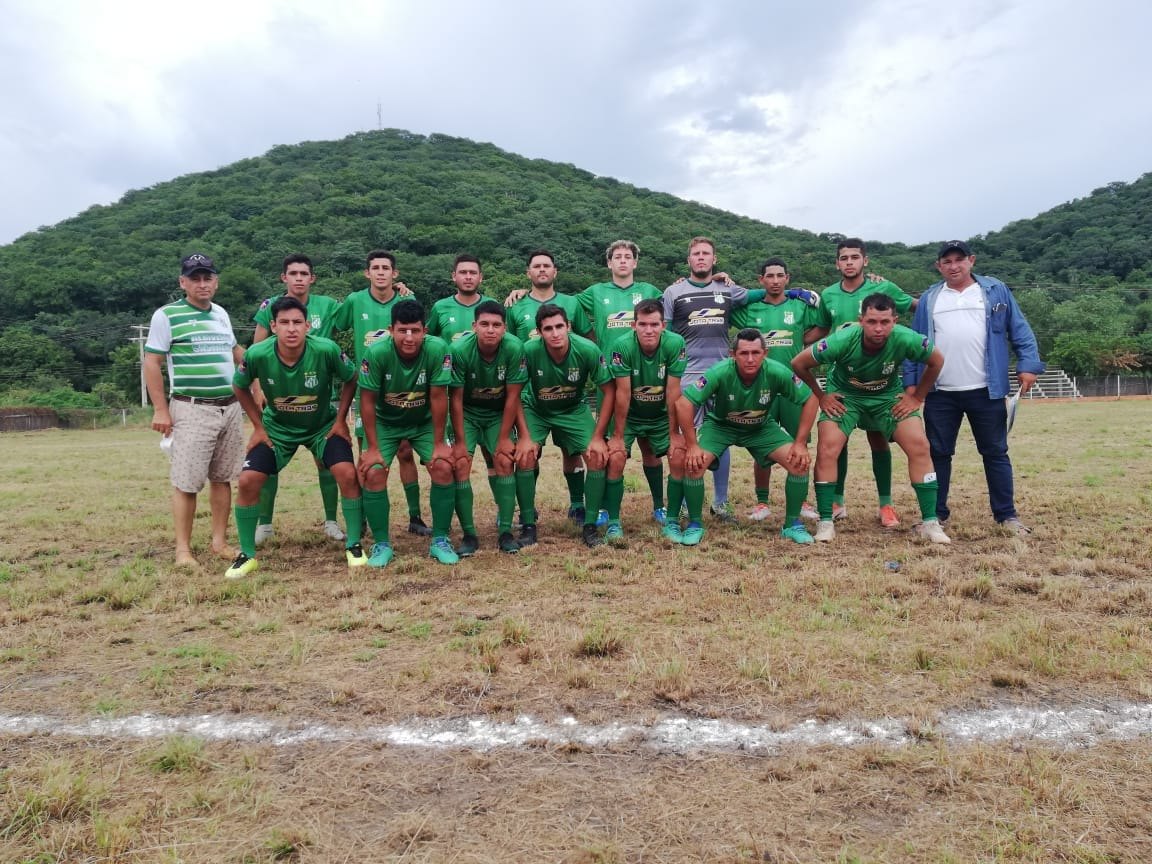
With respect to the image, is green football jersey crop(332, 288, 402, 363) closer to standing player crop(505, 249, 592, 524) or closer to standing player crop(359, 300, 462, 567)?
standing player crop(359, 300, 462, 567)

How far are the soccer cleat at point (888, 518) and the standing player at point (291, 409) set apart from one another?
4562 millimetres

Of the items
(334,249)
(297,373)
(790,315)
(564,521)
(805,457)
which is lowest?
(564,521)

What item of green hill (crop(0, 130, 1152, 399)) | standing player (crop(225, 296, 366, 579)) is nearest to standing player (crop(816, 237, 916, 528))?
standing player (crop(225, 296, 366, 579))

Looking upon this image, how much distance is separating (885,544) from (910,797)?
370cm

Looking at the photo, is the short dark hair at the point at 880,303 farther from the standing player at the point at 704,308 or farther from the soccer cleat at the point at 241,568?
the soccer cleat at the point at 241,568

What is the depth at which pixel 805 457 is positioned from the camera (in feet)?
19.4

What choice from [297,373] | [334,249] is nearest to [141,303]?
[334,249]

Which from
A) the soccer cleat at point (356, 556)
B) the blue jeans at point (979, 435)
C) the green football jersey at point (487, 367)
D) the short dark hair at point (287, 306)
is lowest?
the soccer cleat at point (356, 556)

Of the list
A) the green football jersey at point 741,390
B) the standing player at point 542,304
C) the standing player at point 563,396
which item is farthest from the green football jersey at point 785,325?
the standing player at point 563,396

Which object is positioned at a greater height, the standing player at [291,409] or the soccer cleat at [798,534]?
the standing player at [291,409]

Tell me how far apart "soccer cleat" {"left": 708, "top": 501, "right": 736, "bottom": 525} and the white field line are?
3913 mm

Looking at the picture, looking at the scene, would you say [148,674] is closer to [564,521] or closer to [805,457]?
[564,521]

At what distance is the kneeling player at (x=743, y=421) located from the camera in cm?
584

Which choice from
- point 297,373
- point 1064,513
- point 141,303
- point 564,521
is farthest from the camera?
point 141,303
